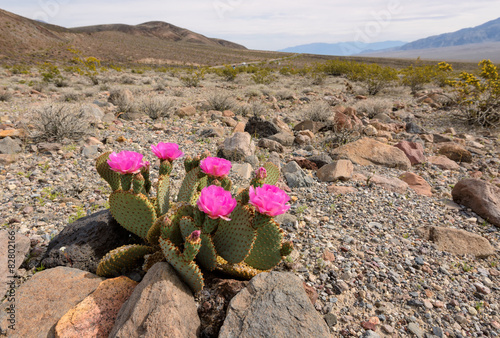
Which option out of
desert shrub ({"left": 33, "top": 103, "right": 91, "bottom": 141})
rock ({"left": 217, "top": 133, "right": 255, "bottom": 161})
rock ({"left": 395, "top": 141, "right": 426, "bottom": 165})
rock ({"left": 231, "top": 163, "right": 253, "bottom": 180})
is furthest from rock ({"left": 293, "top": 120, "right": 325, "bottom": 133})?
desert shrub ({"left": 33, "top": 103, "right": 91, "bottom": 141})

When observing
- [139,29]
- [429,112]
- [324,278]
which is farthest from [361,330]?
[139,29]

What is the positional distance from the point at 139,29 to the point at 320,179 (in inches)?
5312

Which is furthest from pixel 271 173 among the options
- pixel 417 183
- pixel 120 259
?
pixel 417 183

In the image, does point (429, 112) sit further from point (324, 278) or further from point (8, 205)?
point (8, 205)

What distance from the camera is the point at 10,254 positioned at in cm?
256

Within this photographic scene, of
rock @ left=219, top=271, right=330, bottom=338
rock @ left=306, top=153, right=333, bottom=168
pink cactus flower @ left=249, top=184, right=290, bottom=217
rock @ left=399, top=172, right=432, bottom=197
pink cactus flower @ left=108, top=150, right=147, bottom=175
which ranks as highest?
pink cactus flower @ left=108, top=150, right=147, bottom=175

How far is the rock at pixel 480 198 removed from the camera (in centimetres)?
396

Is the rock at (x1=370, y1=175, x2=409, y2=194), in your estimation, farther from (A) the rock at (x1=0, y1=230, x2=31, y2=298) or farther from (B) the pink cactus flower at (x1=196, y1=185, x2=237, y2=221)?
(A) the rock at (x1=0, y1=230, x2=31, y2=298)

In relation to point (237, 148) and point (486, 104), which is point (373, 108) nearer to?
point (486, 104)

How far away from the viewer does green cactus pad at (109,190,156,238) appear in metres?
2.38

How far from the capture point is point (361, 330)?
7.35ft

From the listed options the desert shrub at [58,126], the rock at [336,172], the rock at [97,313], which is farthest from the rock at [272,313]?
the desert shrub at [58,126]

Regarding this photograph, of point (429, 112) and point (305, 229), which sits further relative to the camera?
point (429, 112)

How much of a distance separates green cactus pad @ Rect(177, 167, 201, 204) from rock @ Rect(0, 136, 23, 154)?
13.7 ft
